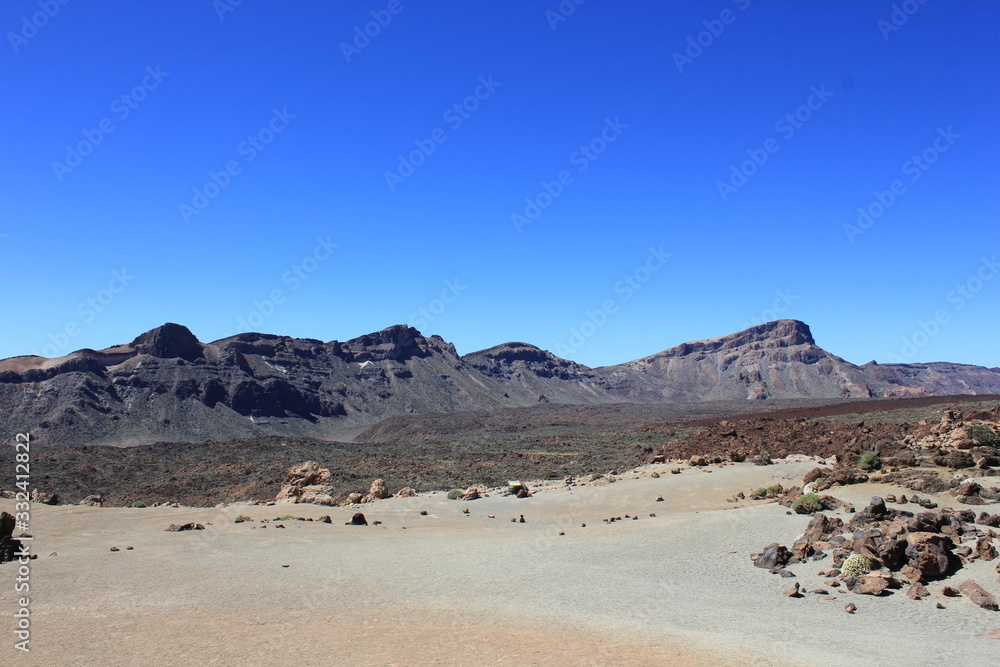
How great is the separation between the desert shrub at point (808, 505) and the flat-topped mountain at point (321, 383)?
260ft

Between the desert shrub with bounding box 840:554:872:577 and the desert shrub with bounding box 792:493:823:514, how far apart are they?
4992mm

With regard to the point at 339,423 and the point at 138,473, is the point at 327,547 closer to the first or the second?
the point at 138,473

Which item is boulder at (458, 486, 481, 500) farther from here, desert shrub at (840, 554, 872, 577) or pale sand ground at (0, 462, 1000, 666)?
desert shrub at (840, 554, 872, 577)

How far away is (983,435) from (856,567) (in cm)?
1279

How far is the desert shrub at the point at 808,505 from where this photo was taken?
16797 mm

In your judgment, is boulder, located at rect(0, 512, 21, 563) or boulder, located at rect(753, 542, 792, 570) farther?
boulder, located at rect(0, 512, 21, 563)

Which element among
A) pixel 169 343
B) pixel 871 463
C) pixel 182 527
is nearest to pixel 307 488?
pixel 182 527

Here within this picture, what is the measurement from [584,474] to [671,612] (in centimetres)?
2242

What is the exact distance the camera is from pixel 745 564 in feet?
44.8

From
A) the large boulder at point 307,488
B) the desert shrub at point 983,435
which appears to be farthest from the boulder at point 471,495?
the desert shrub at point 983,435

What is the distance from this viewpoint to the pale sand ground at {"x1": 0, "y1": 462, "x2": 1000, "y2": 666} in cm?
884

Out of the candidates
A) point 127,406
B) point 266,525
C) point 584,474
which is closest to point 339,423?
point 127,406

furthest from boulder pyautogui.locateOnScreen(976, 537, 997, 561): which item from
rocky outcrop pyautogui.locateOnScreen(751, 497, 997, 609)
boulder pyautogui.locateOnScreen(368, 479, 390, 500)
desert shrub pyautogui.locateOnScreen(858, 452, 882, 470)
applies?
boulder pyautogui.locateOnScreen(368, 479, 390, 500)

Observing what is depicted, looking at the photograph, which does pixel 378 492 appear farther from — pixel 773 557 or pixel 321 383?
A: pixel 321 383
